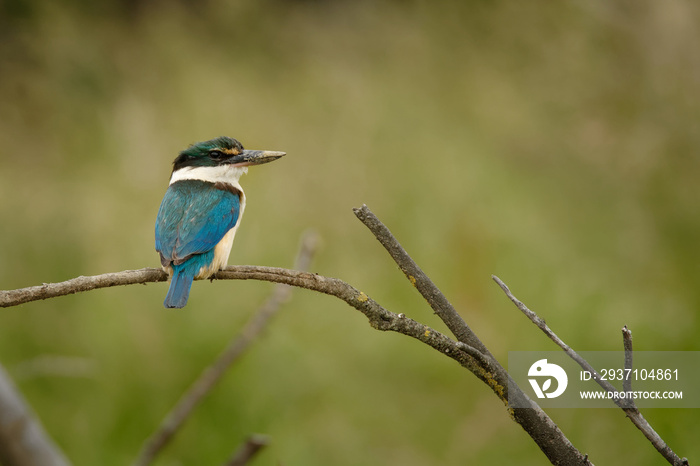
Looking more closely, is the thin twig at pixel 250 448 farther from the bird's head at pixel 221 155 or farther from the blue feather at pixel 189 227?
the bird's head at pixel 221 155

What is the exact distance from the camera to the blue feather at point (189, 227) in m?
1.53

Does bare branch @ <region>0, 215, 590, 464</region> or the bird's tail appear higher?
bare branch @ <region>0, 215, 590, 464</region>

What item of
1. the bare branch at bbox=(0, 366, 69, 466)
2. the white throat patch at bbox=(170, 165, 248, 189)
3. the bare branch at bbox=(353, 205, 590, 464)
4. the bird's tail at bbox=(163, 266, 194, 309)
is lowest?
the bare branch at bbox=(0, 366, 69, 466)

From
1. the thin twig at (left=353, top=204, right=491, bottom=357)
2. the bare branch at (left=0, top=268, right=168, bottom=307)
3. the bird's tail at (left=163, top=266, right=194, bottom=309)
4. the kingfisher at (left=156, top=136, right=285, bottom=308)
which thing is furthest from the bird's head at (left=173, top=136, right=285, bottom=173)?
the thin twig at (left=353, top=204, right=491, bottom=357)

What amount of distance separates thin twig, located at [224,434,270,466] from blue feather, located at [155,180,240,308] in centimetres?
48

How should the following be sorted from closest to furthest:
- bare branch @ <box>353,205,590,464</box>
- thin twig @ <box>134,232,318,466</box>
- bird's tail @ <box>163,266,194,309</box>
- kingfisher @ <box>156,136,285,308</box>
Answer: bare branch @ <box>353,205,590,464</box> → thin twig @ <box>134,232,318,466</box> → bird's tail @ <box>163,266,194,309</box> → kingfisher @ <box>156,136,285,308</box>

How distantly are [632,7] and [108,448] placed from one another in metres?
3.35

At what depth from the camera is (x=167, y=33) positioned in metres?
3.87

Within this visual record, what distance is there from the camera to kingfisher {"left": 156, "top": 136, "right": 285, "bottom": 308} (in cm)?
154

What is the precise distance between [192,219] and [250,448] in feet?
2.61

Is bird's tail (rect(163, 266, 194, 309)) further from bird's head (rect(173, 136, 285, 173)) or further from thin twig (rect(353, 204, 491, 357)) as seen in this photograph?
thin twig (rect(353, 204, 491, 357))

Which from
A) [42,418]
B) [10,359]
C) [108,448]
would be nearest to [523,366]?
[108,448]

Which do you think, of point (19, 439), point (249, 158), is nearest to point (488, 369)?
point (19, 439)

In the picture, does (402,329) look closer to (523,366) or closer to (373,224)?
(373,224)
